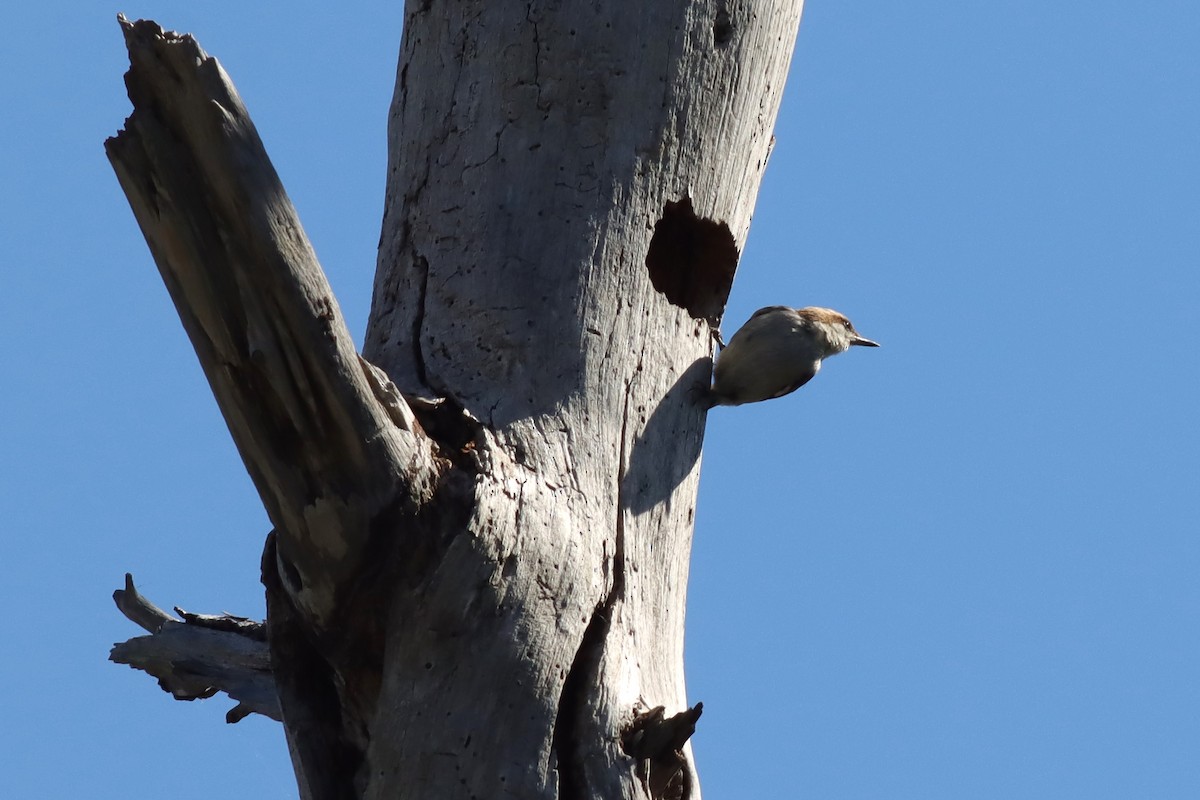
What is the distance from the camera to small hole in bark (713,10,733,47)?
353 cm

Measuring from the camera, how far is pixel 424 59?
3549 mm

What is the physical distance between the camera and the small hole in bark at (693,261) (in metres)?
3.48

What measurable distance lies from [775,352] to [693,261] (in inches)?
13.7

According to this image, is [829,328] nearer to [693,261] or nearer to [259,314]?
[693,261]

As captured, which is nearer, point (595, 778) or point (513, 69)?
point (595, 778)

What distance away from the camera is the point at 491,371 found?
306 centimetres

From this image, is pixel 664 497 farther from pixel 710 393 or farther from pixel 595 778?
pixel 595 778

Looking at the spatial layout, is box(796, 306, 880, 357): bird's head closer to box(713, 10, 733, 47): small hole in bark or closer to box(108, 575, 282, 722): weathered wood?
box(713, 10, 733, 47): small hole in bark

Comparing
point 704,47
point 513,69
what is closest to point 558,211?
point 513,69

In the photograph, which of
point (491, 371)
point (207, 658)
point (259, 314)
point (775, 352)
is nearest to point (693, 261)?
point (775, 352)

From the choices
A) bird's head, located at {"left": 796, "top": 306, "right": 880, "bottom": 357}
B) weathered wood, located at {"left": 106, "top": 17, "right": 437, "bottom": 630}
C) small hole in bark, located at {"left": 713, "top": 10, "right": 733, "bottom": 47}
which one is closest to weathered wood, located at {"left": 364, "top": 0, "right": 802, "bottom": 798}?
small hole in bark, located at {"left": 713, "top": 10, "right": 733, "bottom": 47}

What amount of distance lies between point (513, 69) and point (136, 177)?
1.23 meters

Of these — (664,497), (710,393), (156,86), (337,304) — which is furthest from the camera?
(710,393)

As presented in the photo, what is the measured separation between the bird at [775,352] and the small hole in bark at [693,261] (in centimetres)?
13
